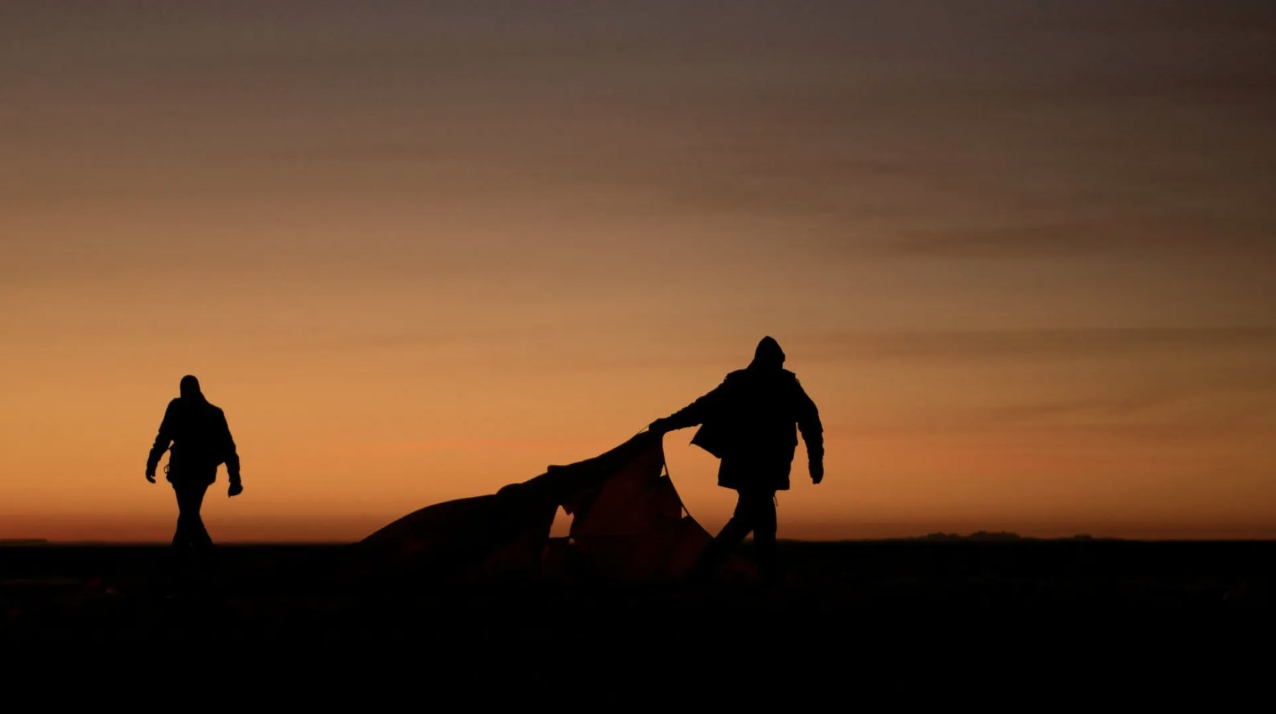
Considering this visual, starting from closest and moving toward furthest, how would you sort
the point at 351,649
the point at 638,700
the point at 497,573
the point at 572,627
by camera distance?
the point at 638,700
the point at 351,649
the point at 572,627
the point at 497,573

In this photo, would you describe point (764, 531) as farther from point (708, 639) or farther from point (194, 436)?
point (194, 436)

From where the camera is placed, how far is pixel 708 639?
9547 mm

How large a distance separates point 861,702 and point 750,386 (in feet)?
20.2

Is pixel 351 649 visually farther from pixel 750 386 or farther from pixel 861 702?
pixel 750 386

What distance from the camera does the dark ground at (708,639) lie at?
837 cm

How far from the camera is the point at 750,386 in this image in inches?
543

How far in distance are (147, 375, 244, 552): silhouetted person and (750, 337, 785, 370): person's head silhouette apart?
5965 millimetres

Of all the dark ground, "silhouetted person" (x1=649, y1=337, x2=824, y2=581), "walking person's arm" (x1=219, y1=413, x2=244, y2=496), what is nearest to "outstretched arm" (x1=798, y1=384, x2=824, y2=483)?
"silhouetted person" (x1=649, y1=337, x2=824, y2=581)

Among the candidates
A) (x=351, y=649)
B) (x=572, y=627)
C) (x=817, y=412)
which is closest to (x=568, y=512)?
(x=817, y=412)

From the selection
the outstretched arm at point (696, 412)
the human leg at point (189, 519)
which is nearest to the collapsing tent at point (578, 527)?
the outstretched arm at point (696, 412)

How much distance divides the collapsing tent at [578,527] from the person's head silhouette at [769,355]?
1.94 m

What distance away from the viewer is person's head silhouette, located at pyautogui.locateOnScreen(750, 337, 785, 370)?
13.7 meters

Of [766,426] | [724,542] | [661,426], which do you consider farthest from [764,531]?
[661,426]

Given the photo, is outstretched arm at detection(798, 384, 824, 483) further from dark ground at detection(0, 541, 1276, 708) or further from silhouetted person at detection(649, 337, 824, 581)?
dark ground at detection(0, 541, 1276, 708)
